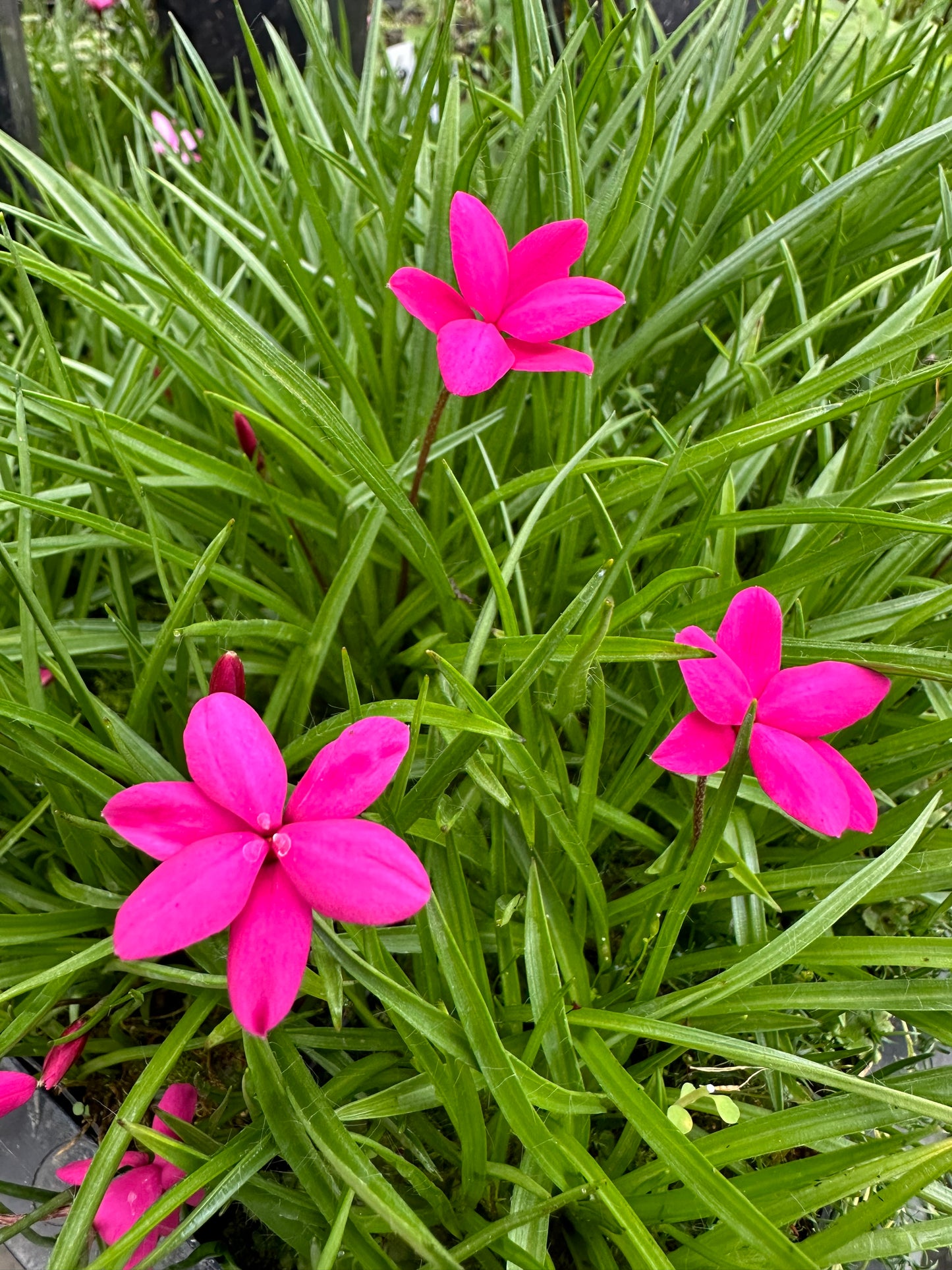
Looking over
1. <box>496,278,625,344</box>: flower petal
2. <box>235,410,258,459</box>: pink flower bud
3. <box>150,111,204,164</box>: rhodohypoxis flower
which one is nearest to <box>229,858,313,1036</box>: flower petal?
<box>496,278,625,344</box>: flower petal

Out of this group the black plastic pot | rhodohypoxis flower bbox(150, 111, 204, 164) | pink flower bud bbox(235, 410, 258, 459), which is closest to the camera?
pink flower bud bbox(235, 410, 258, 459)

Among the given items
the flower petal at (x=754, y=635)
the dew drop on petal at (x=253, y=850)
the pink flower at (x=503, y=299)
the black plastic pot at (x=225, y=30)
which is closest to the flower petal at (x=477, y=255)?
the pink flower at (x=503, y=299)

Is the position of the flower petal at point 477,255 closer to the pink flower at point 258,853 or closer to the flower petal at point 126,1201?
the pink flower at point 258,853

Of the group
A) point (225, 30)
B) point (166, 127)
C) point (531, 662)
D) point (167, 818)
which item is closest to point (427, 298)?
point (531, 662)

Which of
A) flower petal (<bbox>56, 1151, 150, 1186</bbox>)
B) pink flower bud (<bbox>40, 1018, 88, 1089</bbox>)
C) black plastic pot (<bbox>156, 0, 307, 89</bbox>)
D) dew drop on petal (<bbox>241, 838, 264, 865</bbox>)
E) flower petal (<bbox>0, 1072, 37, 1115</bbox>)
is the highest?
black plastic pot (<bbox>156, 0, 307, 89</bbox>)

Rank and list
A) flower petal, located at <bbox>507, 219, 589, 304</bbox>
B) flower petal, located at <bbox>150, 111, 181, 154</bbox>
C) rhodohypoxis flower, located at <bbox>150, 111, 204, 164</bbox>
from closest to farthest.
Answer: flower petal, located at <bbox>507, 219, 589, 304</bbox> < rhodohypoxis flower, located at <bbox>150, 111, 204, 164</bbox> < flower petal, located at <bbox>150, 111, 181, 154</bbox>

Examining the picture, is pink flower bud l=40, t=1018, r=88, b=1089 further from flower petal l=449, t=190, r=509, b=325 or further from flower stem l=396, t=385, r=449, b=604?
flower petal l=449, t=190, r=509, b=325
